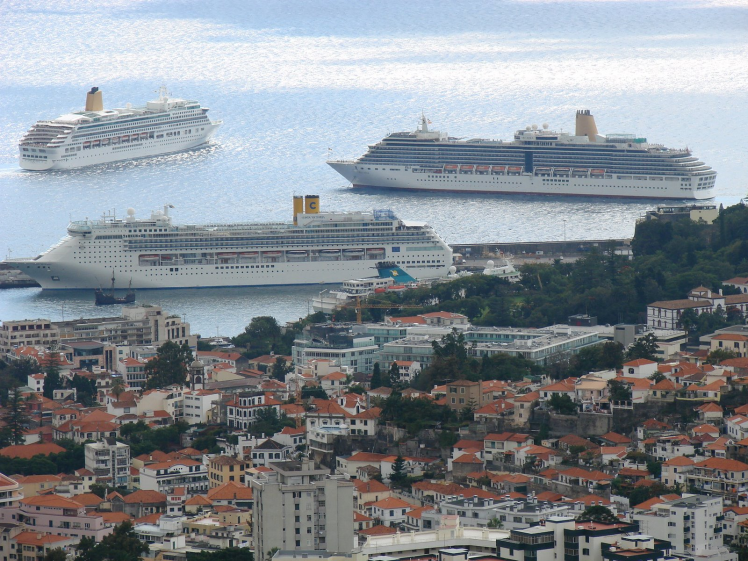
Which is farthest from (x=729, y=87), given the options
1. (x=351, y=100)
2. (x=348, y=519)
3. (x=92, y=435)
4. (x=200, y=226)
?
(x=348, y=519)

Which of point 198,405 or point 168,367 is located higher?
point 168,367

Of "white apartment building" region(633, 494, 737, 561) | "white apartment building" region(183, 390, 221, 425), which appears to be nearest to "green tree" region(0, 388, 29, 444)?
"white apartment building" region(183, 390, 221, 425)

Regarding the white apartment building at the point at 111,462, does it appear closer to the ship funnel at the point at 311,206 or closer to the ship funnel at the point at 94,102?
the ship funnel at the point at 311,206

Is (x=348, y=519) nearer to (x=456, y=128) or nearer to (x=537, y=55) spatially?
(x=456, y=128)

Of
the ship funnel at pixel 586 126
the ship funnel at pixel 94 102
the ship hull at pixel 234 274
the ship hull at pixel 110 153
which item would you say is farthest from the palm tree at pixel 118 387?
the ship funnel at pixel 94 102

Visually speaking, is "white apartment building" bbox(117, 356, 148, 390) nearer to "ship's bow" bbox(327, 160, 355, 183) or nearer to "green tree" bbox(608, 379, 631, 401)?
"green tree" bbox(608, 379, 631, 401)

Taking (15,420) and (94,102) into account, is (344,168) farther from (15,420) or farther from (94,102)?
(15,420)

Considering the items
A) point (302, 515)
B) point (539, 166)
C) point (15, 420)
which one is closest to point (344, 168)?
point (539, 166)
